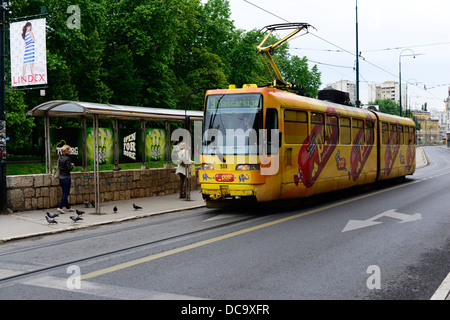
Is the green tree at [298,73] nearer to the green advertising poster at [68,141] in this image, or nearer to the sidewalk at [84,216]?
the sidewalk at [84,216]

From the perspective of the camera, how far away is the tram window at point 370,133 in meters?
18.1

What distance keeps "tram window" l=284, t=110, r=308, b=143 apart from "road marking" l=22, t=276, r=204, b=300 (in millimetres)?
7492

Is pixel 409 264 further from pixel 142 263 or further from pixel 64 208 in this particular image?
pixel 64 208

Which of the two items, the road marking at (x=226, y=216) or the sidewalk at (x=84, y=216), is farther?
the road marking at (x=226, y=216)

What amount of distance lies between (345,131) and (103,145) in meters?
7.81

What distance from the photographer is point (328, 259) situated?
22.6 feet

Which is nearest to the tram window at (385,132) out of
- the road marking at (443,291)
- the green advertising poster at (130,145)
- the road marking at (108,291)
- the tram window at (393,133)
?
the tram window at (393,133)

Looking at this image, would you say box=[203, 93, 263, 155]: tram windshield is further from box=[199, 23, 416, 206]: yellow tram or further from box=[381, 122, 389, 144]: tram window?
box=[381, 122, 389, 144]: tram window

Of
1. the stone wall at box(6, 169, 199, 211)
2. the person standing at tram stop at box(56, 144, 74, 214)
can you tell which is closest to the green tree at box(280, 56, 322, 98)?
the stone wall at box(6, 169, 199, 211)

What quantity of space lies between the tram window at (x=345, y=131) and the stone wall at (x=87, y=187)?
6012 millimetres

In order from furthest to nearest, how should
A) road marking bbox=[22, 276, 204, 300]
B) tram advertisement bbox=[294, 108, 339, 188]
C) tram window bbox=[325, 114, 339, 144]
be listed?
tram window bbox=[325, 114, 339, 144] < tram advertisement bbox=[294, 108, 339, 188] < road marking bbox=[22, 276, 204, 300]

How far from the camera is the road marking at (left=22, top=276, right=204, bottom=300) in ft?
16.7

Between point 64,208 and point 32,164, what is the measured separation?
2440 cm

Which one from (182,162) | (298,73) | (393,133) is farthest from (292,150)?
(298,73)
